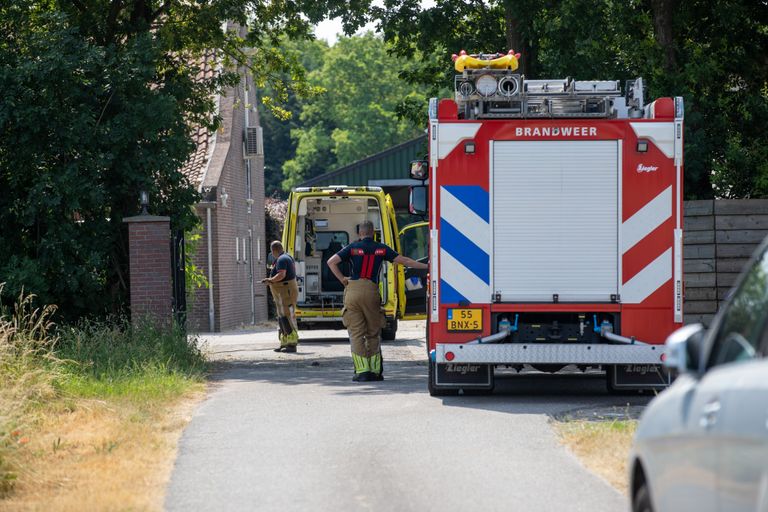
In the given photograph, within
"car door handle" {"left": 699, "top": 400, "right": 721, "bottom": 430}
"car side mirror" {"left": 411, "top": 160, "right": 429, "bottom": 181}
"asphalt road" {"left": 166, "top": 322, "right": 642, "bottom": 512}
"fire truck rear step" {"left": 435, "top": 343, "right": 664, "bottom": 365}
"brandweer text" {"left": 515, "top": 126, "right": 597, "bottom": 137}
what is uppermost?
"brandweer text" {"left": 515, "top": 126, "right": 597, "bottom": 137}

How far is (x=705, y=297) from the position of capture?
16188 millimetres

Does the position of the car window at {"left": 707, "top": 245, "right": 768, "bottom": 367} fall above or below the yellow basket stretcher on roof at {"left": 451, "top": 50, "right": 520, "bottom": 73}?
below

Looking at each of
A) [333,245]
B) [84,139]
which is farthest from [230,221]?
[84,139]

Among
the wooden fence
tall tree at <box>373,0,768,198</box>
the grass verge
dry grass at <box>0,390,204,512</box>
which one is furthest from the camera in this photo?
tall tree at <box>373,0,768,198</box>

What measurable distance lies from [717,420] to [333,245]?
21.5 meters

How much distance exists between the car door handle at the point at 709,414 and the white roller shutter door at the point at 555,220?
8.07 metres

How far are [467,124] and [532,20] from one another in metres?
7.99

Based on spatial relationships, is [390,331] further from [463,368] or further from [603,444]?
[603,444]

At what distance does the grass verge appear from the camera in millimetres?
8312

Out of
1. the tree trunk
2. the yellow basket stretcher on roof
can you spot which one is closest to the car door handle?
the yellow basket stretcher on roof

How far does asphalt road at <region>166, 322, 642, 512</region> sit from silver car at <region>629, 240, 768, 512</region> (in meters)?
2.39

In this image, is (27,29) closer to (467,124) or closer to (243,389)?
(243,389)

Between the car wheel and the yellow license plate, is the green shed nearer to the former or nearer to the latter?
the yellow license plate

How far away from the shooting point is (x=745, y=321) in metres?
4.83
